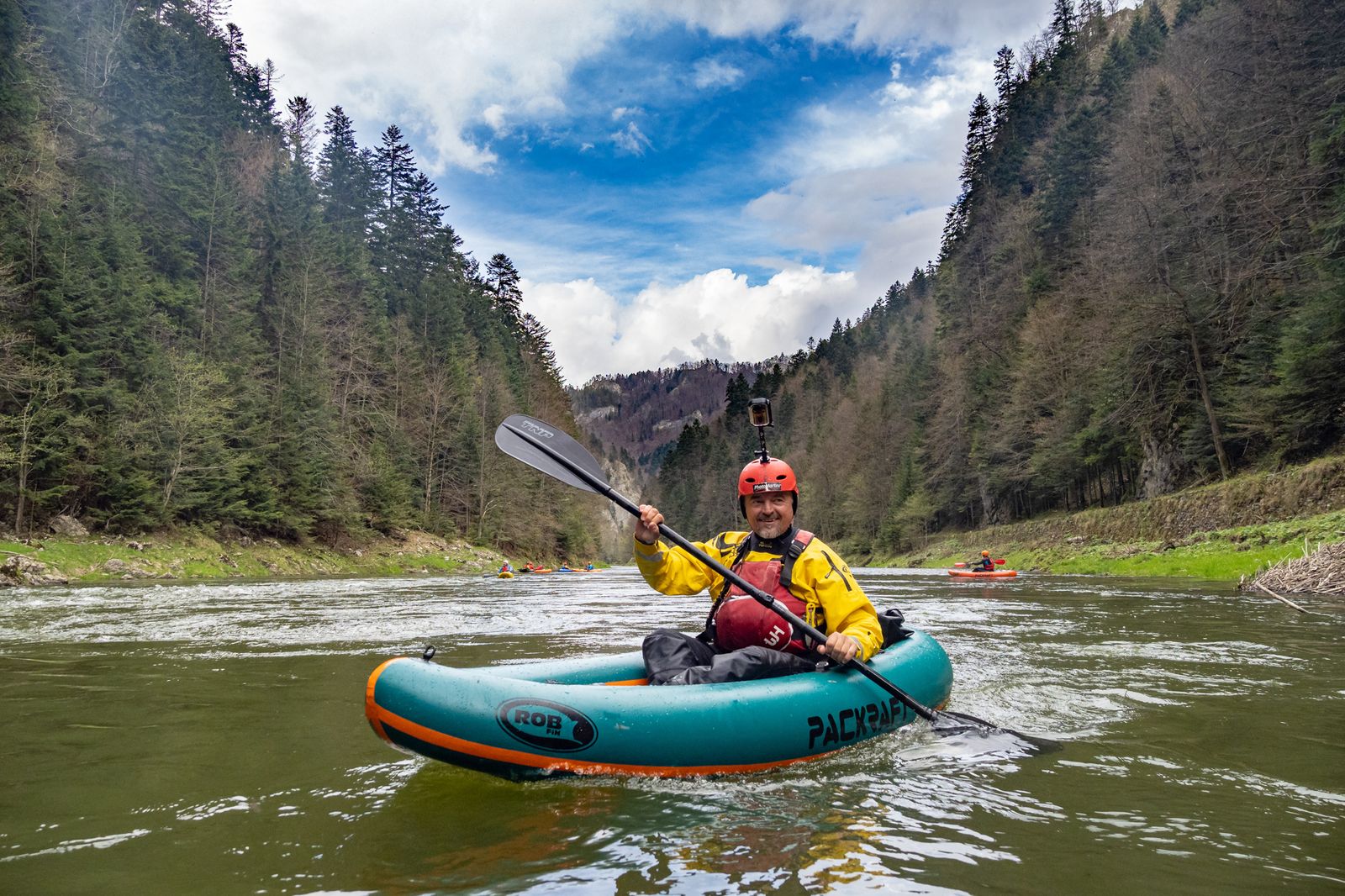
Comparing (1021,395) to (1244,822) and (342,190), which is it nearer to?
(1244,822)

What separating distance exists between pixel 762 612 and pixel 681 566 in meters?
0.81

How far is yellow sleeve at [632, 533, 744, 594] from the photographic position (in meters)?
5.31

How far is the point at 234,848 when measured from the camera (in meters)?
2.98

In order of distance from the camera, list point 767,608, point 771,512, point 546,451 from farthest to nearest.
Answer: point 546,451 → point 771,512 → point 767,608

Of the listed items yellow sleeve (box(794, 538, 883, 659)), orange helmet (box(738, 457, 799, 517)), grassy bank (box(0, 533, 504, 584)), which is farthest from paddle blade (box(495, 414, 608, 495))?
grassy bank (box(0, 533, 504, 584))

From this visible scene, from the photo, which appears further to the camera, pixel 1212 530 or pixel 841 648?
pixel 1212 530

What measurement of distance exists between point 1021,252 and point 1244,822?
44259 mm

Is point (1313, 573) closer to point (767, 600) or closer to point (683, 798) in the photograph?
point (767, 600)

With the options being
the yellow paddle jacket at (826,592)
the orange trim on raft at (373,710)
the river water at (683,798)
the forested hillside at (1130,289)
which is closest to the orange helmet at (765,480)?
the yellow paddle jacket at (826,592)

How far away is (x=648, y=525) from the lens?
4898 mm

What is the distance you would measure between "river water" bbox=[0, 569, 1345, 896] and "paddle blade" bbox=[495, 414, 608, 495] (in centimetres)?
203

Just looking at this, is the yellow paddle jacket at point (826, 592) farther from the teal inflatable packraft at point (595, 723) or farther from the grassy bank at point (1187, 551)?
the grassy bank at point (1187, 551)

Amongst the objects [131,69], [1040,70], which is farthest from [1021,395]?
[131,69]

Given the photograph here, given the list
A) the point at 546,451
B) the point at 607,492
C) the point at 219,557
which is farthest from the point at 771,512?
the point at 219,557
